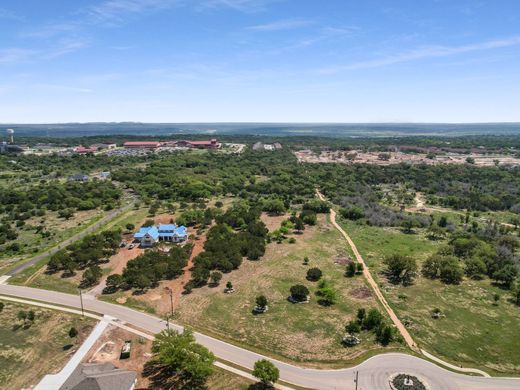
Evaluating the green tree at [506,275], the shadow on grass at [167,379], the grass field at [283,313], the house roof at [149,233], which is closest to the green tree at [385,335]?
the grass field at [283,313]

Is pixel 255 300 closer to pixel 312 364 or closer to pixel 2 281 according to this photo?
pixel 312 364

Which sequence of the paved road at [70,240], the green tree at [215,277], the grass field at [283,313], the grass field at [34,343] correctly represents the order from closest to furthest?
the grass field at [34,343]
the grass field at [283,313]
the green tree at [215,277]
the paved road at [70,240]

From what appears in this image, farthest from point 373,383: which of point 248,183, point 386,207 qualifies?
point 248,183

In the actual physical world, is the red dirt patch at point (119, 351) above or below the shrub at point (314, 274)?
below

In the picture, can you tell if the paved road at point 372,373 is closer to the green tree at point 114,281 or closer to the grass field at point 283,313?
the grass field at point 283,313

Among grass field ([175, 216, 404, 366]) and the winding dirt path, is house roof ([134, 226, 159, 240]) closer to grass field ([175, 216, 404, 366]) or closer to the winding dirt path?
grass field ([175, 216, 404, 366])

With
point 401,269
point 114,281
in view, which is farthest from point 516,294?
point 114,281
